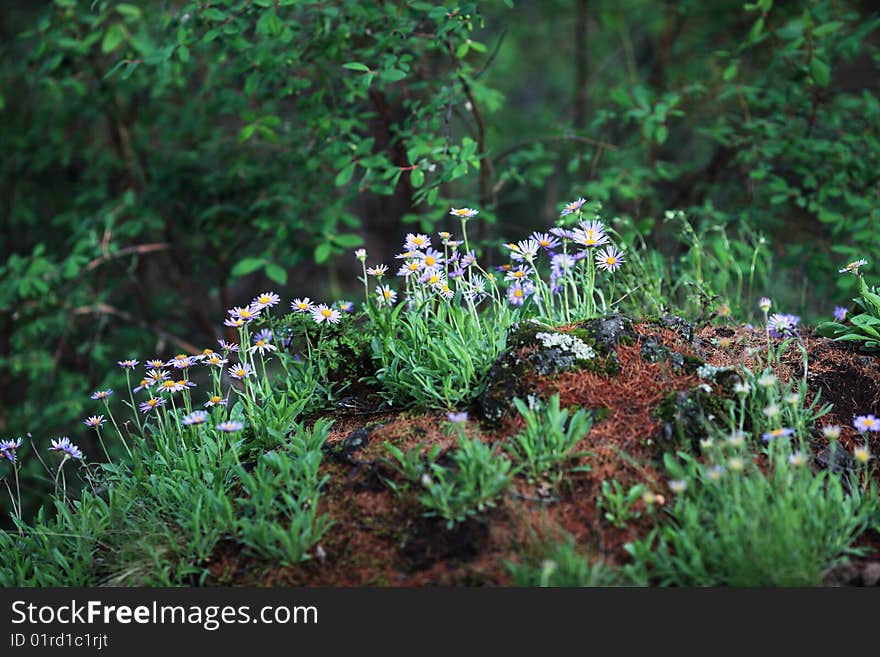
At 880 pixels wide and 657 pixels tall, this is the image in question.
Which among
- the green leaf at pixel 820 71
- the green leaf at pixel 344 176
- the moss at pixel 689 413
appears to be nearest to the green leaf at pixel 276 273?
the green leaf at pixel 344 176

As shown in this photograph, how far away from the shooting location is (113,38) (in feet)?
13.8

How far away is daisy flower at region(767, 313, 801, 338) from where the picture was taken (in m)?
2.69

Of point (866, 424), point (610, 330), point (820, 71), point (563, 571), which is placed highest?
point (820, 71)

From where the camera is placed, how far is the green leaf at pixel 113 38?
13.6 ft

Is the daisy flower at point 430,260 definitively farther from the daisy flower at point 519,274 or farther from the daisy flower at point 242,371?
the daisy flower at point 242,371

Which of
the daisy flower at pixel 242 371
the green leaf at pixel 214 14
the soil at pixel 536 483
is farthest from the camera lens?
the green leaf at pixel 214 14

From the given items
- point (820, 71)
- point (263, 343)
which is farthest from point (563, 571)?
point (820, 71)

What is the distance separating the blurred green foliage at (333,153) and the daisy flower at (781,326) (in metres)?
0.36

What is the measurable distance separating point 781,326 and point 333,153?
228cm

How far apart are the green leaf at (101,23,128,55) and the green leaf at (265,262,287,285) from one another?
4.46 feet

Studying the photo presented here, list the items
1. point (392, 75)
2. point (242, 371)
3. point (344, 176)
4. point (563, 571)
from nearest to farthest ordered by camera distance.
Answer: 1. point (563, 571)
2. point (242, 371)
3. point (392, 75)
4. point (344, 176)

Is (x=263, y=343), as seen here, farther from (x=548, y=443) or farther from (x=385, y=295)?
(x=548, y=443)

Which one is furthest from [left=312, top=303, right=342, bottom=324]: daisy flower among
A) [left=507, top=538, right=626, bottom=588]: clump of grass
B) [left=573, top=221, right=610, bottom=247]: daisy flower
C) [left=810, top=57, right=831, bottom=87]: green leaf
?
[left=810, top=57, right=831, bottom=87]: green leaf

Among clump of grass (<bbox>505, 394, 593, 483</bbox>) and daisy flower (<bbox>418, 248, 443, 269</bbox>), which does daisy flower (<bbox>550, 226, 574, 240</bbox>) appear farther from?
clump of grass (<bbox>505, 394, 593, 483</bbox>)
